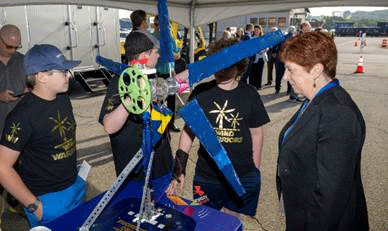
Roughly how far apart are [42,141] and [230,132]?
4.70ft

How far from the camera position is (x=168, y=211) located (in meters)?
1.98

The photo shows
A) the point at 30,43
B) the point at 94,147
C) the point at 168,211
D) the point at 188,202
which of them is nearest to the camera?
the point at 168,211

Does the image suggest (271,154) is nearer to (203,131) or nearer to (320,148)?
(320,148)

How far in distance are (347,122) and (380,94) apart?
10.8m

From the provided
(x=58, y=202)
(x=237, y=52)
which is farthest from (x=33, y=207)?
(x=237, y=52)

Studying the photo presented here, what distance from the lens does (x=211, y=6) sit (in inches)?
262

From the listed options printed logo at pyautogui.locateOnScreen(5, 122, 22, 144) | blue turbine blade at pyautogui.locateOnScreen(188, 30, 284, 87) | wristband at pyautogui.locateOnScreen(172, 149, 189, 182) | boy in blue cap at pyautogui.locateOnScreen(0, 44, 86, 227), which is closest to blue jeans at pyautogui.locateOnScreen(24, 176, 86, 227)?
boy in blue cap at pyautogui.locateOnScreen(0, 44, 86, 227)

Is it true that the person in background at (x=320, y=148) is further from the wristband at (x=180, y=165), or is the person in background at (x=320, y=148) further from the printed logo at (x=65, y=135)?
the printed logo at (x=65, y=135)

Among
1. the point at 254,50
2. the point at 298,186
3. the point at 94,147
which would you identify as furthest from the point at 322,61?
the point at 94,147

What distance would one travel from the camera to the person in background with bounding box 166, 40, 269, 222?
2.69 metres

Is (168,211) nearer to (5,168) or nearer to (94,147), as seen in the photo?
(5,168)

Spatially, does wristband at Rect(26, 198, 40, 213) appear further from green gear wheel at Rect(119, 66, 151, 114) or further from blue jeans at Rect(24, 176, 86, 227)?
green gear wheel at Rect(119, 66, 151, 114)

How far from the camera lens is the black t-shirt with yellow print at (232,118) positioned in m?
2.69

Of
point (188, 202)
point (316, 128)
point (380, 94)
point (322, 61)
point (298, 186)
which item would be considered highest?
point (322, 61)
